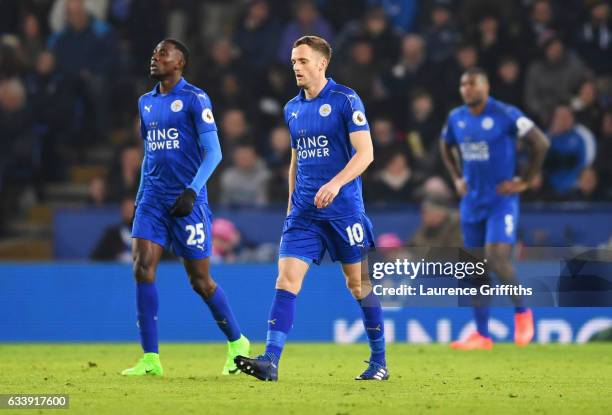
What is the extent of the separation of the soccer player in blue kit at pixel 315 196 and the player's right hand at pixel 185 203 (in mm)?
735

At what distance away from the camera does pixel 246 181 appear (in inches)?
618

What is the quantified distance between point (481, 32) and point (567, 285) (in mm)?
7025

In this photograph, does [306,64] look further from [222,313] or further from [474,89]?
[474,89]

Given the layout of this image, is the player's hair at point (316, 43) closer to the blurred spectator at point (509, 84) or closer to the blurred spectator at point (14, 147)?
the blurred spectator at point (509, 84)

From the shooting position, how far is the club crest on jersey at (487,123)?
12.1m

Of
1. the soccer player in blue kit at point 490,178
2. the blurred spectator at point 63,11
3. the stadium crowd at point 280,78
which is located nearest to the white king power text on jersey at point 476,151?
the soccer player in blue kit at point 490,178

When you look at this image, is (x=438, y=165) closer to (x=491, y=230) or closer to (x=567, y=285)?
(x=491, y=230)

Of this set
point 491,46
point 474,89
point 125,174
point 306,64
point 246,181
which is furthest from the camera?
point 491,46

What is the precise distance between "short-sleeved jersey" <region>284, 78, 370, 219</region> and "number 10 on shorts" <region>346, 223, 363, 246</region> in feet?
0.29

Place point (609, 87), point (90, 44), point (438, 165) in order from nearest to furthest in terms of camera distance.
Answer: point (438, 165)
point (609, 87)
point (90, 44)

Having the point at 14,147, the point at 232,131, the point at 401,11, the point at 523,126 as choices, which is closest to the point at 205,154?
the point at 523,126

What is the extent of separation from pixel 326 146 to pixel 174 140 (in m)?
1.30

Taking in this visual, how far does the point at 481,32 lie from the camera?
1683cm

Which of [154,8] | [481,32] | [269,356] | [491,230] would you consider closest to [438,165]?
[481,32]
